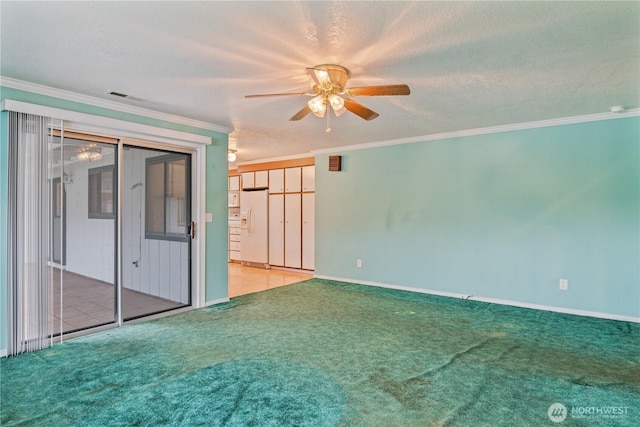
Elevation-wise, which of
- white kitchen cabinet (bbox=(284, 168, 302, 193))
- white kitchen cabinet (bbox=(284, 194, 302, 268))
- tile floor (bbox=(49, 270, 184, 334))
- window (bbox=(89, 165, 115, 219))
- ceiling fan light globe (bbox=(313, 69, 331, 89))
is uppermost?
ceiling fan light globe (bbox=(313, 69, 331, 89))

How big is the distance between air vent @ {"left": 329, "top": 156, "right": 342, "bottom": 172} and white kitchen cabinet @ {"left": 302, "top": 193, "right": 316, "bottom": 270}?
726 mm

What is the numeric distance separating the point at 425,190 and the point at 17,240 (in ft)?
15.2

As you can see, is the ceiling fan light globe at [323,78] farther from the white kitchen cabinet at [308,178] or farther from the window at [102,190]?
the white kitchen cabinet at [308,178]

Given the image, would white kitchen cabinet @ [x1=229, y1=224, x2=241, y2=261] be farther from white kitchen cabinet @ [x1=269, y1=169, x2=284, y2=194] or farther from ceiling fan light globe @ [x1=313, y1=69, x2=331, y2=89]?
ceiling fan light globe @ [x1=313, y1=69, x2=331, y2=89]

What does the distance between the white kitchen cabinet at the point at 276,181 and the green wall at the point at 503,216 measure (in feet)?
4.00

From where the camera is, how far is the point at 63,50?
241cm

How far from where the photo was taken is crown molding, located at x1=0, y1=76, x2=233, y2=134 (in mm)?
2967

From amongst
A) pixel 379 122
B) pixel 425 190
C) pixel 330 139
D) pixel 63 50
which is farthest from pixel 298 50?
Result: pixel 425 190

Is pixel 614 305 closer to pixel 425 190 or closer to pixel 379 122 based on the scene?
pixel 425 190

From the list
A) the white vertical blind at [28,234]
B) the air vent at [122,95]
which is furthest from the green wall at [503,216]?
the white vertical blind at [28,234]

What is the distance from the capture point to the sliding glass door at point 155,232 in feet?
13.2

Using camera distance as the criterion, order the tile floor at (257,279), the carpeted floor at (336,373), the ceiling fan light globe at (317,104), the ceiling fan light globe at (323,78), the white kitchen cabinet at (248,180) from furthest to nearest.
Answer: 1. the white kitchen cabinet at (248,180)
2. the tile floor at (257,279)
3. the ceiling fan light globe at (317,104)
4. the ceiling fan light globe at (323,78)
5. the carpeted floor at (336,373)

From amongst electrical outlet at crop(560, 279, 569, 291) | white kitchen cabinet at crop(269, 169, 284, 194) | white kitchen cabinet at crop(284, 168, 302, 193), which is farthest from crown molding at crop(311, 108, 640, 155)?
electrical outlet at crop(560, 279, 569, 291)

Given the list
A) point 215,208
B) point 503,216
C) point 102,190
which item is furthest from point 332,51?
point 503,216
